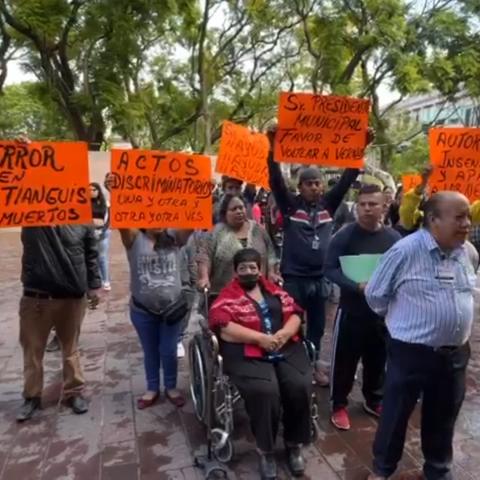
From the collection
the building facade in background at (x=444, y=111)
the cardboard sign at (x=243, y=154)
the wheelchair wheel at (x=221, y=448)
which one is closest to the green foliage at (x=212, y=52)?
the building facade in background at (x=444, y=111)

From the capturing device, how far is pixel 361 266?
3.25m

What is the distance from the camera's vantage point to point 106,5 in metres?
11.0

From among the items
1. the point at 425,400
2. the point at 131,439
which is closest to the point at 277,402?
the point at 425,400

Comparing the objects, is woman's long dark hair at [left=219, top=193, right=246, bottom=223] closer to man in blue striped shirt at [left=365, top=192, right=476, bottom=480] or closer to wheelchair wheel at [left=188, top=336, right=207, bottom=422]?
wheelchair wheel at [left=188, top=336, right=207, bottom=422]

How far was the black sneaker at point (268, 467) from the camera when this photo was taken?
285cm

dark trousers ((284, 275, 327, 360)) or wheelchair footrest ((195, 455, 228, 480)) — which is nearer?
wheelchair footrest ((195, 455, 228, 480))

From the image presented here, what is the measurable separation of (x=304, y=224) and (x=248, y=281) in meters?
0.77

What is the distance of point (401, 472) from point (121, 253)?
29.9 feet

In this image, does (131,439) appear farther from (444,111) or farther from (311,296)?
(444,111)

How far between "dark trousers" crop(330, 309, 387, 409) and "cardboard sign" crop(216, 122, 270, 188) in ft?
4.89

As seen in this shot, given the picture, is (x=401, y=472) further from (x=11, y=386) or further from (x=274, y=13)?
(x=274, y=13)

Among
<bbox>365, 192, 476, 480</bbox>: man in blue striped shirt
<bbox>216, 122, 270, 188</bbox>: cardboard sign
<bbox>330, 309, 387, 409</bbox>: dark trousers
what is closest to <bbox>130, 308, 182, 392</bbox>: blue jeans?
<bbox>330, 309, 387, 409</bbox>: dark trousers

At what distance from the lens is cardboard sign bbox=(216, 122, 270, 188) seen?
4.26 m

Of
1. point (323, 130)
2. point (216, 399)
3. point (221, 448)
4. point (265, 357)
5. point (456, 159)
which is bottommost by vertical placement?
point (221, 448)
